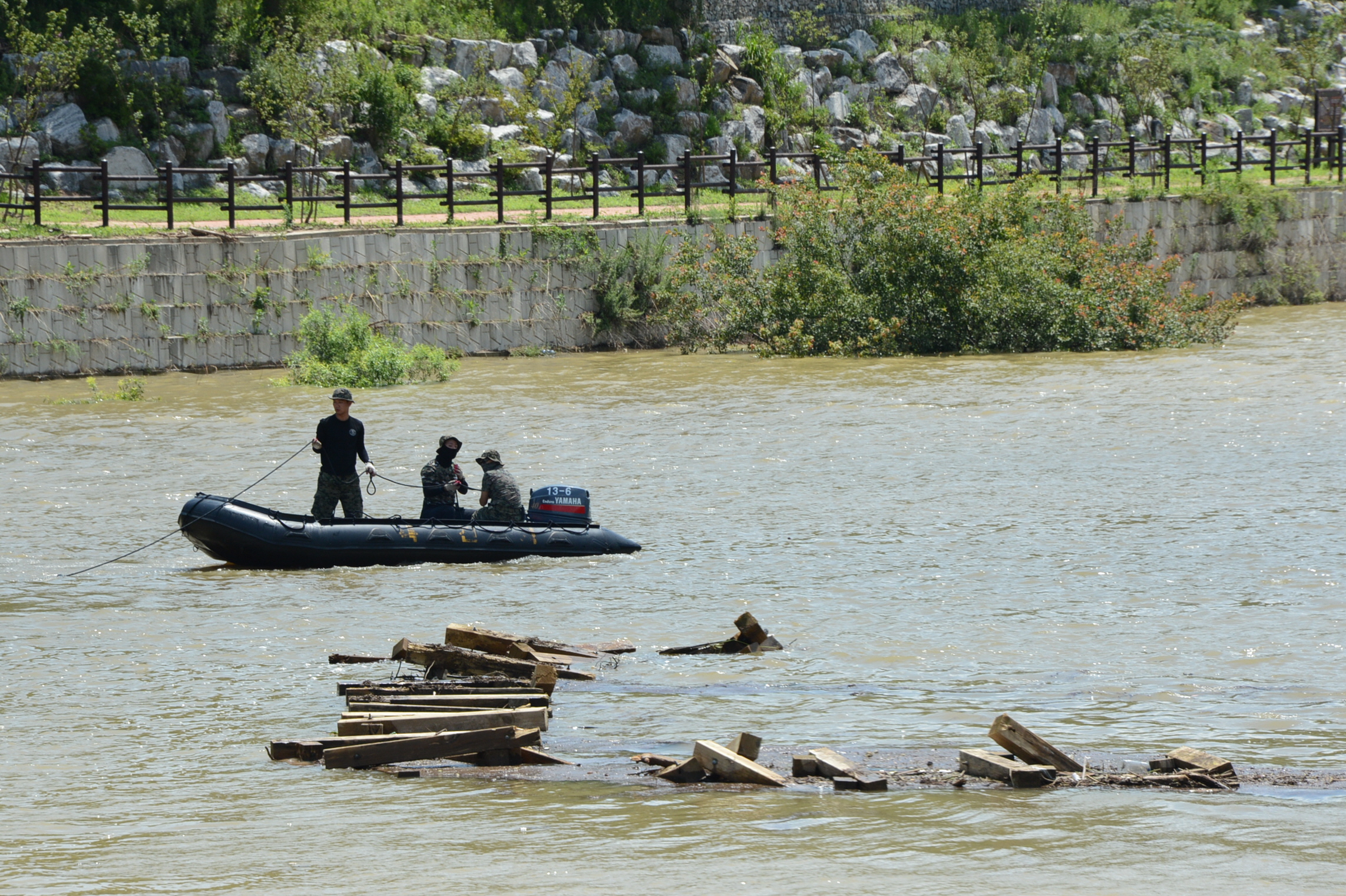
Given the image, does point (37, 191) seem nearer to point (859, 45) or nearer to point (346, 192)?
point (346, 192)

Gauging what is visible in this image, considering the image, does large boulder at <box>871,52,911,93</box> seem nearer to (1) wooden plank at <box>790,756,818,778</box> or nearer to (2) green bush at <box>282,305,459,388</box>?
(2) green bush at <box>282,305,459,388</box>

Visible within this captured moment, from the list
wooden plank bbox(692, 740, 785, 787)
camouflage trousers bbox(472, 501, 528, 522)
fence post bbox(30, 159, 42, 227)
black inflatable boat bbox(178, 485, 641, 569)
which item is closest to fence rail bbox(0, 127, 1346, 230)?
fence post bbox(30, 159, 42, 227)

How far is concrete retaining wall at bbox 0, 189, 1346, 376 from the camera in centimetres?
2623

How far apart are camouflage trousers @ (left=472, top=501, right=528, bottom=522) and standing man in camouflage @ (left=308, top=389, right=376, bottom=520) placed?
39.9 inches

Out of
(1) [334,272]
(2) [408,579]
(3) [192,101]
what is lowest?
(2) [408,579]

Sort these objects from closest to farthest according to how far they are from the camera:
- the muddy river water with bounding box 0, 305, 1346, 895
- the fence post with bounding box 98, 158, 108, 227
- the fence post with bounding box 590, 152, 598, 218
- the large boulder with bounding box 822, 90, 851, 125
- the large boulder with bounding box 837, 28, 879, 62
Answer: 1. the muddy river water with bounding box 0, 305, 1346, 895
2. the fence post with bounding box 98, 158, 108, 227
3. the fence post with bounding box 590, 152, 598, 218
4. the large boulder with bounding box 822, 90, 851, 125
5. the large boulder with bounding box 837, 28, 879, 62

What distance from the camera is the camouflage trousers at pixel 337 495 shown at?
1505cm

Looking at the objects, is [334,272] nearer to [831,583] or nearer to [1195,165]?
[831,583]

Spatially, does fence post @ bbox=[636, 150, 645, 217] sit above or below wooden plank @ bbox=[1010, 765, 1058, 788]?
Answer: above

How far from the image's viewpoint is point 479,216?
3189 centimetres

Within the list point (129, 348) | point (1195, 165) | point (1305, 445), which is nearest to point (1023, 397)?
point (1305, 445)

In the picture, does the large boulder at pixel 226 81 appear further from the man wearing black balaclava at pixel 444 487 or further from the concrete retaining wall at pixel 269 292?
the man wearing black balaclava at pixel 444 487

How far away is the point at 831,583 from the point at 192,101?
2629 centimetres

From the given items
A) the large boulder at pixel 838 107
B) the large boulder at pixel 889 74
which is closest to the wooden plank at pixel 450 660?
the large boulder at pixel 838 107
